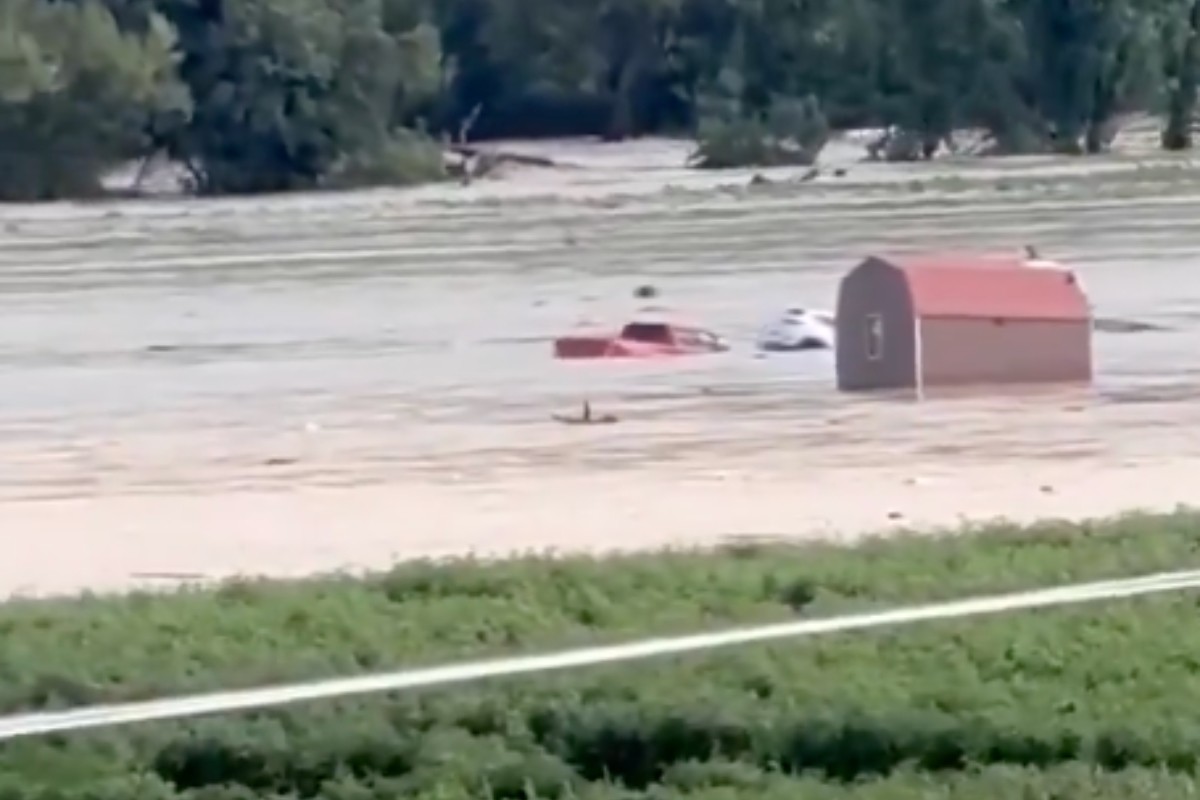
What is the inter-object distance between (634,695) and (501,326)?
16454mm

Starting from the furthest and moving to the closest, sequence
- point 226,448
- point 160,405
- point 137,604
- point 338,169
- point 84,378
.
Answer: point 338,169 → point 84,378 → point 160,405 → point 226,448 → point 137,604

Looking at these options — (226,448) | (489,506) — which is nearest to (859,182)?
(226,448)

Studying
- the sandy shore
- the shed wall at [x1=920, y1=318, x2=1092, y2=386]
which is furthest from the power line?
the shed wall at [x1=920, y1=318, x2=1092, y2=386]

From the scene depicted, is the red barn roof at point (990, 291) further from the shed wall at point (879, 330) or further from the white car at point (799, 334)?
the white car at point (799, 334)

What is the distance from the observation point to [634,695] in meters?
8.09

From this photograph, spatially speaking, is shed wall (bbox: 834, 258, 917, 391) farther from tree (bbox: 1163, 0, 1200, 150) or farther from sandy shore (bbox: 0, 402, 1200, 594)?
tree (bbox: 1163, 0, 1200, 150)

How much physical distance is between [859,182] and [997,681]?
33.2m

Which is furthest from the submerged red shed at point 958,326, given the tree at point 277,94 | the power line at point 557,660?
the tree at point 277,94

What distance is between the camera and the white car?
21938 mm

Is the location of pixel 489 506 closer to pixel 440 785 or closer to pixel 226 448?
pixel 226 448

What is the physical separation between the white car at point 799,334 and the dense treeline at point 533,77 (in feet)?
73.3

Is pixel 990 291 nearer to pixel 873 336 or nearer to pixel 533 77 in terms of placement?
pixel 873 336

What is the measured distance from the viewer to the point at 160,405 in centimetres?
2016

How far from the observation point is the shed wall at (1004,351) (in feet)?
63.5
